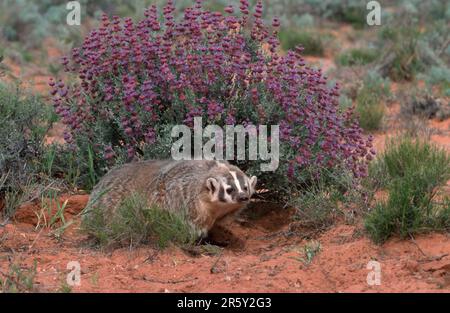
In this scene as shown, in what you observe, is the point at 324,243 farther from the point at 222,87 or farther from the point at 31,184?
the point at 31,184

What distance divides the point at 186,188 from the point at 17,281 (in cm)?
135

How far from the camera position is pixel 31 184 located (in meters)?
5.80

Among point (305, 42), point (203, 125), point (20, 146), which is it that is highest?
point (305, 42)

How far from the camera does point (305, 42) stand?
1165 cm

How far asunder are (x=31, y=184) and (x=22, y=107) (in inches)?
31.2

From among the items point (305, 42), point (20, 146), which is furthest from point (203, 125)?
point (305, 42)

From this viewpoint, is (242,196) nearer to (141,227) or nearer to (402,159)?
(141,227)

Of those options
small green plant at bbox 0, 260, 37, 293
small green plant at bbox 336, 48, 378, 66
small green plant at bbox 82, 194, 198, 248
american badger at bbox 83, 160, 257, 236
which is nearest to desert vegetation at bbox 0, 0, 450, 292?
small green plant at bbox 82, 194, 198, 248

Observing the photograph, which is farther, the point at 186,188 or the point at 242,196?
the point at 186,188

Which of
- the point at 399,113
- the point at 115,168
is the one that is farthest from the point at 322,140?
the point at 399,113

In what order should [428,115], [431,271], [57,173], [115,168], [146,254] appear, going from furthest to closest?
[428,115]
[57,173]
[115,168]
[146,254]
[431,271]

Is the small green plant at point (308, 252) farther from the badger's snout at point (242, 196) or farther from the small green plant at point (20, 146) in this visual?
the small green plant at point (20, 146)

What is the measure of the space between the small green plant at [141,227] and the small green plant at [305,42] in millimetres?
6909

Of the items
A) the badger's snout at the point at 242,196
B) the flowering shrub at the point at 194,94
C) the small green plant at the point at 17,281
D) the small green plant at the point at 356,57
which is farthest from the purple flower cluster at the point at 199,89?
the small green plant at the point at 356,57
